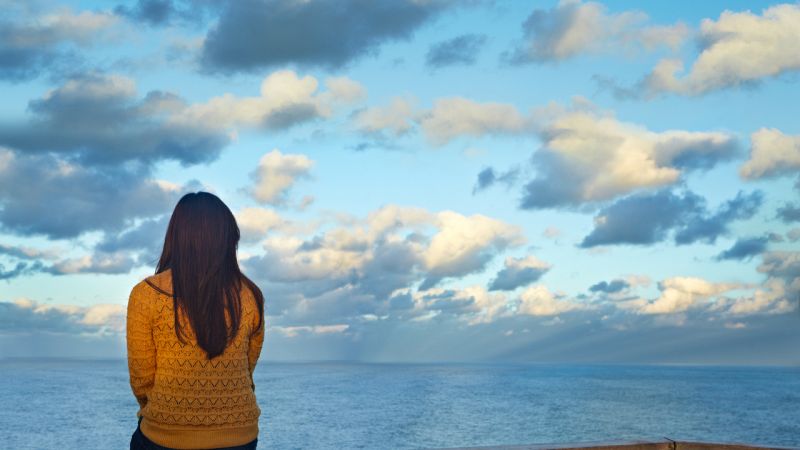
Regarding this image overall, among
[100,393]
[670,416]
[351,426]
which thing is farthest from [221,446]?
[100,393]

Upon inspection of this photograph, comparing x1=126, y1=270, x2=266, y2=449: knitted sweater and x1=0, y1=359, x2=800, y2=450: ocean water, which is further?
x1=0, y1=359, x2=800, y2=450: ocean water

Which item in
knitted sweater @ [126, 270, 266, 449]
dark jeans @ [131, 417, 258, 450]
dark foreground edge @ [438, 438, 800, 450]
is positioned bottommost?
dark foreground edge @ [438, 438, 800, 450]

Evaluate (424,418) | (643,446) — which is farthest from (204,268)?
(424,418)

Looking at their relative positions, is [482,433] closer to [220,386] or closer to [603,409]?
[603,409]

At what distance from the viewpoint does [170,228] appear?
3.34m

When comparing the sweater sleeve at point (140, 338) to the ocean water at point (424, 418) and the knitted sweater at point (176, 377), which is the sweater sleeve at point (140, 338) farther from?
the ocean water at point (424, 418)

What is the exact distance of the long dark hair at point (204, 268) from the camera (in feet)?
10.6

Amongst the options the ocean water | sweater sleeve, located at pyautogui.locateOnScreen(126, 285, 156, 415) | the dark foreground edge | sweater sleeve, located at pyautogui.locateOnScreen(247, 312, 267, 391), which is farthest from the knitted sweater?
the ocean water

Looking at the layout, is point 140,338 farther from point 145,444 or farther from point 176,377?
point 145,444

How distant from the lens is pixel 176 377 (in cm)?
326

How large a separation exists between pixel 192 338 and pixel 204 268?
284 mm

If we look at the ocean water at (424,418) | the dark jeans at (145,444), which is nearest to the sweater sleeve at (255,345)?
the dark jeans at (145,444)

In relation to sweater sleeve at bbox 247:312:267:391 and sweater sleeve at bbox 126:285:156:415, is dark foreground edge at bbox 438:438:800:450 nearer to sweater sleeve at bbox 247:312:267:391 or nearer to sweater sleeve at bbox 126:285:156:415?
sweater sleeve at bbox 247:312:267:391

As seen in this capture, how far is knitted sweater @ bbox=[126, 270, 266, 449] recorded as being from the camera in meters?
3.24
